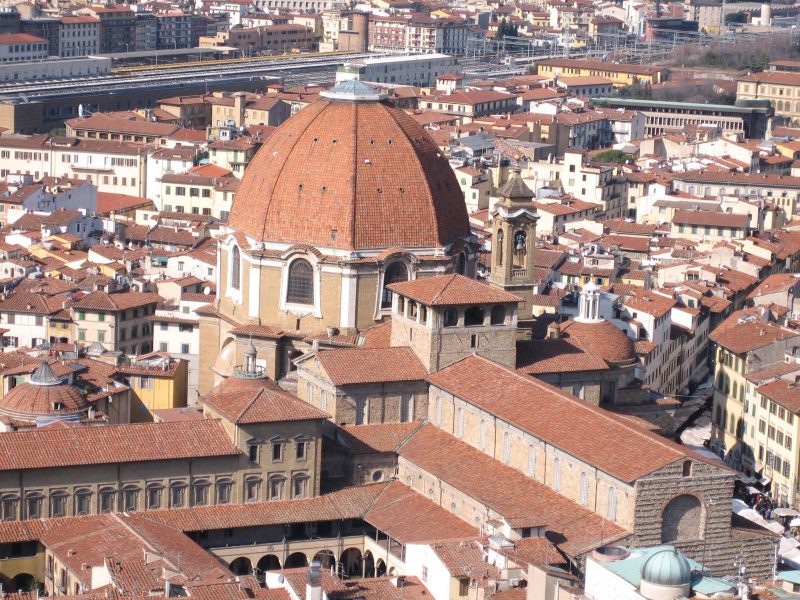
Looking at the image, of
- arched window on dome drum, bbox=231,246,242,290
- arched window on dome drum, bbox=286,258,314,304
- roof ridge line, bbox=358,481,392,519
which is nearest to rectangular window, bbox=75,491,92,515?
roof ridge line, bbox=358,481,392,519

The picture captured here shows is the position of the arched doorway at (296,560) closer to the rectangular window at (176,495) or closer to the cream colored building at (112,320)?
the rectangular window at (176,495)

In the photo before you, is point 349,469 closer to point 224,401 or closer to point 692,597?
point 224,401

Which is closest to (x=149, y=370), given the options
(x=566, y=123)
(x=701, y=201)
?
(x=701, y=201)

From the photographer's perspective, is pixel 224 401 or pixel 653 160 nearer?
pixel 224 401

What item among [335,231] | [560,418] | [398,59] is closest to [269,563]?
[560,418]

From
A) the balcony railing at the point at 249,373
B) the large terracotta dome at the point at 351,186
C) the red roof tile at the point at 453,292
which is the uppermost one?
the large terracotta dome at the point at 351,186

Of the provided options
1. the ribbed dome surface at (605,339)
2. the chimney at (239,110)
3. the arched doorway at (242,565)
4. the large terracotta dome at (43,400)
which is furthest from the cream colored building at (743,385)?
the chimney at (239,110)
